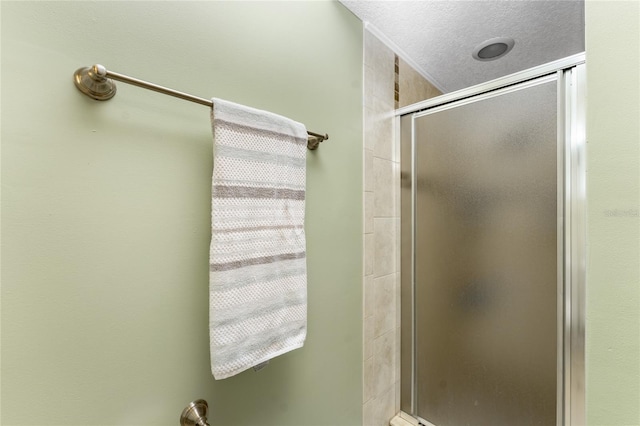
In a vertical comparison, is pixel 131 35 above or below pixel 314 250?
above

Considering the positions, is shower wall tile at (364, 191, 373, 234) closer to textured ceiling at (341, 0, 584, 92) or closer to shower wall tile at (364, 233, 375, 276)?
shower wall tile at (364, 233, 375, 276)

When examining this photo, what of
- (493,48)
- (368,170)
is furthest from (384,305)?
(493,48)

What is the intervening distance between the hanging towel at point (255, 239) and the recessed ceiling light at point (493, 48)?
117 centimetres

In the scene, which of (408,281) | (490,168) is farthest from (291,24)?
(408,281)

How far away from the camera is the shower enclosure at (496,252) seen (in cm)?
98

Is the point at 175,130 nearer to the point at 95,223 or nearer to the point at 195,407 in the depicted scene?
the point at 95,223

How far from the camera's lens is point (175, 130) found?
0.73 m

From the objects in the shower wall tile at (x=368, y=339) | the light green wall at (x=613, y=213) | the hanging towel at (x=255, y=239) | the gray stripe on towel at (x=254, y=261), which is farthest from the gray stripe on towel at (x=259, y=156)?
the shower wall tile at (x=368, y=339)

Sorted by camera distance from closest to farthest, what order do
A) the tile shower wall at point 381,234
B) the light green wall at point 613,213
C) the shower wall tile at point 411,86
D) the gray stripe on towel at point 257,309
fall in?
the light green wall at point 613,213 → the gray stripe on towel at point 257,309 → the tile shower wall at point 381,234 → the shower wall tile at point 411,86

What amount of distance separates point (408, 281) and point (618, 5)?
115 cm

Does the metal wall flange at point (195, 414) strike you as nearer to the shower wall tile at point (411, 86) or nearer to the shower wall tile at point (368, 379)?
the shower wall tile at point (368, 379)

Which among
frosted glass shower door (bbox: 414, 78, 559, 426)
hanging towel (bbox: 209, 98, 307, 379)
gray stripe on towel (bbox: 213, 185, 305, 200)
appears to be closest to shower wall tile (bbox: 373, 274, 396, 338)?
frosted glass shower door (bbox: 414, 78, 559, 426)

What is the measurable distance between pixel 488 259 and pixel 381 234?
0.45 metres

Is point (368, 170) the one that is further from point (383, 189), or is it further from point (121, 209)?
point (121, 209)
